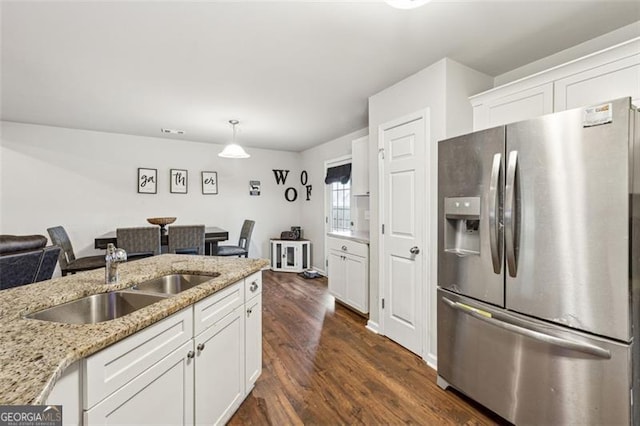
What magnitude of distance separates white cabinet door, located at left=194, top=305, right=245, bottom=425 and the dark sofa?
1.95m

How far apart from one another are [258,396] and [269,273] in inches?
139

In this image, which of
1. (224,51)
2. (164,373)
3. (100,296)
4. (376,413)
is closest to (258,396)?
(376,413)

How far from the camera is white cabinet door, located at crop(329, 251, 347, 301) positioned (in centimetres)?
358

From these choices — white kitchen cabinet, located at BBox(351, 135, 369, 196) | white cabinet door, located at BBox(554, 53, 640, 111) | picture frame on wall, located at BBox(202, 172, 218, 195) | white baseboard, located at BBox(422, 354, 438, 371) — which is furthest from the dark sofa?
white cabinet door, located at BBox(554, 53, 640, 111)

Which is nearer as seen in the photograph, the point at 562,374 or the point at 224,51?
the point at 562,374

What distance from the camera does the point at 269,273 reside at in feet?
17.7

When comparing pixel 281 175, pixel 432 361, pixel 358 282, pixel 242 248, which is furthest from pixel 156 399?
pixel 281 175

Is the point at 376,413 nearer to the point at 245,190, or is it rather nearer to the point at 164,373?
the point at 164,373

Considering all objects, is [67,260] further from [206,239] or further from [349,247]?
[349,247]

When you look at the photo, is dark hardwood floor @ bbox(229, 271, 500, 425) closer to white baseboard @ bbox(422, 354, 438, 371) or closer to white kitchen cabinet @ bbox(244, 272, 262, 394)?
white baseboard @ bbox(422, 354, 438, 371)

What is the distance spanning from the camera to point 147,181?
4762 millimetres

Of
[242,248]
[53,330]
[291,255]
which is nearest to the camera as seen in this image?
[53,330]

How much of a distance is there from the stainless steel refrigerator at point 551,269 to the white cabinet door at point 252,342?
134 centimetres

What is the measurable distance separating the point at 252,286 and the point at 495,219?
1.57 m
